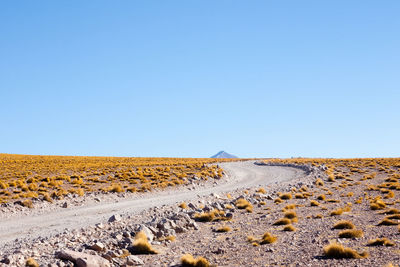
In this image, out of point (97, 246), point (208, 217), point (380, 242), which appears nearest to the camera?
point (380, 242)

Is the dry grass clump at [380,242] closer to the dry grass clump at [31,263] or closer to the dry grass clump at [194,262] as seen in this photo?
the dry grass clump at [194,262]

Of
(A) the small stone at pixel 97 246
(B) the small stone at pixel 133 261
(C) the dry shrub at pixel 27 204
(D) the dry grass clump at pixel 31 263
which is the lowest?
(C) the dry shrub at pixel 27 204

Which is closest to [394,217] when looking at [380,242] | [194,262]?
[380,242]

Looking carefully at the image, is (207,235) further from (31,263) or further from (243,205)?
(243,205)

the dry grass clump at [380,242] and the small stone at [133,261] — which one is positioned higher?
the dry grass clump at [380,242]

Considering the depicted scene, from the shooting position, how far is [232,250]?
12.3m

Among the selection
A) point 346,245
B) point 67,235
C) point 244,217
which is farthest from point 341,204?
point 67,235

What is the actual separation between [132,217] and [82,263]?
9.30m

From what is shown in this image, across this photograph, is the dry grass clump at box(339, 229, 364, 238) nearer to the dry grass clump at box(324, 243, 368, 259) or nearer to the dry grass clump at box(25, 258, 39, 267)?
the dry grass clump at box(324, 243, 368, 259)

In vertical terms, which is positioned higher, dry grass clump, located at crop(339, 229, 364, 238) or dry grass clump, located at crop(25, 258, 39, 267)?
dry grass clump, located at crop(339, 229, 364, 238)

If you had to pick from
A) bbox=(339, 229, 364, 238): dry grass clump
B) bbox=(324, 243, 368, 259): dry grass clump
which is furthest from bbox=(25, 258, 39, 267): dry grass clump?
bbox=(339, 229, 364, 238): dry grass clump

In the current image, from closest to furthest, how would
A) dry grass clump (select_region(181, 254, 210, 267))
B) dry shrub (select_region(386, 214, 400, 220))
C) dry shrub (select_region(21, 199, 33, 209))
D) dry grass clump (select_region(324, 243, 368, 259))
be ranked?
dry grass clump (select_region(181, 254, 210, 267)) → dry grass clump (select_region(324, 243, 368, 259)) → dry shrub (select_region(386, 214, 400, 220)) → dry shrub (select_region(21, 199, 33, 209))

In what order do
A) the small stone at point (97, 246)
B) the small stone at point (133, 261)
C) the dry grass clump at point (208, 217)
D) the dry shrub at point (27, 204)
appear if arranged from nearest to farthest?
the small stone at point (133, 261)
the small stone at point (97, 246)
the dry grass clump at point (208, 217)
the dry shrub at point (27, 204)

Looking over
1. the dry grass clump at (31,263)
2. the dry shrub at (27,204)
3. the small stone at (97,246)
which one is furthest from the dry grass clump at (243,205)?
the dry shrub at (27,204)
